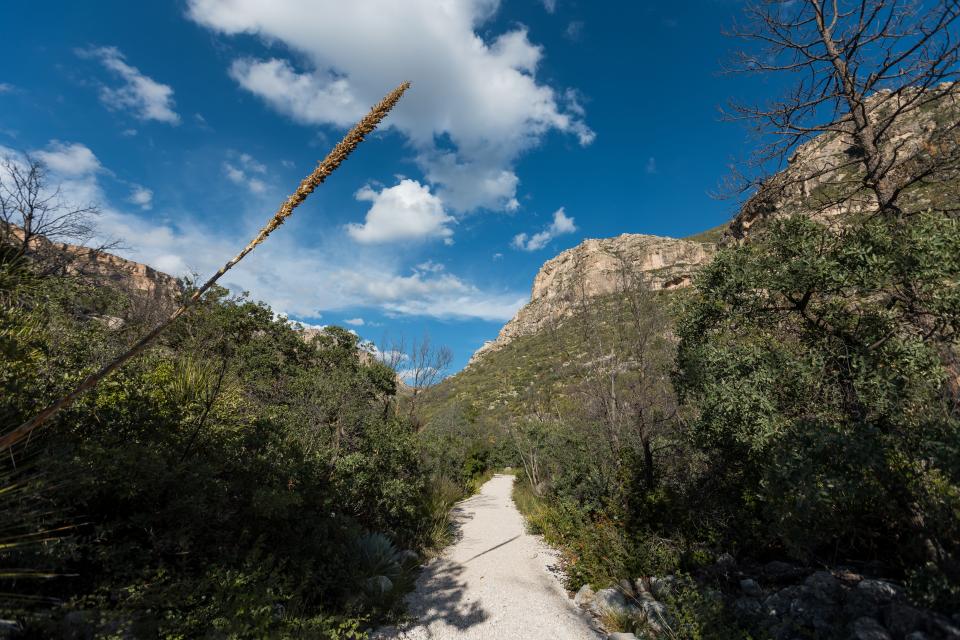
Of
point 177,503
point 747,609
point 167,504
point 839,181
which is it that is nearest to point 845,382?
point 747,609

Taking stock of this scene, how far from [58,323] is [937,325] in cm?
930

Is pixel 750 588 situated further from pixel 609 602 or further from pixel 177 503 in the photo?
pixel 177 503

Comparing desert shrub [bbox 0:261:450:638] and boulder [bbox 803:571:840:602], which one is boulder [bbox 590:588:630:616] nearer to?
boulder [bbox 803:571:840:602]

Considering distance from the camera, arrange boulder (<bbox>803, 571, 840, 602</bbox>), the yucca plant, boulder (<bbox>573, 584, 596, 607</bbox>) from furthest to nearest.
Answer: boulder (<bbox>573, 584, 596, 607</bbox>) → the yucca plant → boulder (<bbox>803, 571, 840, 602</bbox>)

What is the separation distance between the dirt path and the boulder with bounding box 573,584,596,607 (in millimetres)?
160

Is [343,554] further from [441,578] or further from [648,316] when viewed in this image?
[648,316]

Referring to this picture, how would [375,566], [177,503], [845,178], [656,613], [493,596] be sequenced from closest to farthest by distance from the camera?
[177,503], [656,613], [845,178], [375,566], [493,596]

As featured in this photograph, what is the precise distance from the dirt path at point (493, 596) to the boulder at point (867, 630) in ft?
10.3

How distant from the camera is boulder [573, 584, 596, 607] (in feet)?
22.7

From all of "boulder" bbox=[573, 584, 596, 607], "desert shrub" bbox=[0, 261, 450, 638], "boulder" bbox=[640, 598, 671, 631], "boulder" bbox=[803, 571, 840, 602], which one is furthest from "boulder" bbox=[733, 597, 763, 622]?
"desert shrub" bbox=[0, 261, 450, 638]

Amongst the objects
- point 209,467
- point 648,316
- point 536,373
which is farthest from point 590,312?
point 536,373

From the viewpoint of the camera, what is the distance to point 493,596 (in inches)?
274

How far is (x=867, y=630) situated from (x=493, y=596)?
16.1 feet

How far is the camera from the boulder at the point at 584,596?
6914mm
